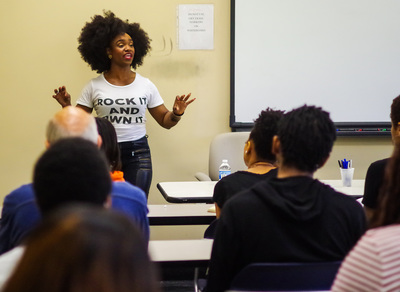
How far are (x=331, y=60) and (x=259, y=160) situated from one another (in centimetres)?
256

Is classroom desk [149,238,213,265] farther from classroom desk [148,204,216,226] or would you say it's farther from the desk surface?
classroom desk [148,204,216,226]

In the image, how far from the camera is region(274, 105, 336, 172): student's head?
1.73 meters

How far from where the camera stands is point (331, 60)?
470cm

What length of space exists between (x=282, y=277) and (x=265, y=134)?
99 cm

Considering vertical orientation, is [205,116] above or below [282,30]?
below

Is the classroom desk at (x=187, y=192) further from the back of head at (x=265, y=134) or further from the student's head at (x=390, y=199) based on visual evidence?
the student's head at (x=390, y=199)

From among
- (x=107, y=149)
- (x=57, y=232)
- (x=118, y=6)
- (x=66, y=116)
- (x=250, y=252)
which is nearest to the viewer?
(x=57, y=232)

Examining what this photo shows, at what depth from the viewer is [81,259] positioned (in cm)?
58

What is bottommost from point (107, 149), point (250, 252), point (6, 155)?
point (6, 155)

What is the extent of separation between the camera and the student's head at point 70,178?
3.64 ft

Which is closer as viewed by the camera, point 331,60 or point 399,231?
point 399,231

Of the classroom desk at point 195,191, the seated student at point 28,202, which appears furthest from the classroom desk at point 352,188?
the seated student at point 28,202

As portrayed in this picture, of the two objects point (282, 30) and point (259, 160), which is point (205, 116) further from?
point (259, 160)

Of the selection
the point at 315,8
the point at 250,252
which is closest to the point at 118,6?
the point at 315,8
